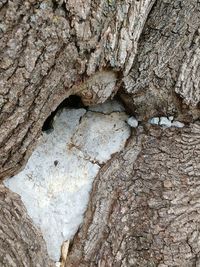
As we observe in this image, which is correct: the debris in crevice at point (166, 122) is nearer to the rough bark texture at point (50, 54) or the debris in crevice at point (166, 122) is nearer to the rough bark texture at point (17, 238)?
the rough bark texture at point (50, 54)

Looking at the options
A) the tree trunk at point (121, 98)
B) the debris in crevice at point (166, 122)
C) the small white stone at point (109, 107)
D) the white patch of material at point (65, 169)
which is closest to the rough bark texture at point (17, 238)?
the tree trunk at point (121, 98)

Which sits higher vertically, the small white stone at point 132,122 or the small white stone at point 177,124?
the small white stone at point 132,122

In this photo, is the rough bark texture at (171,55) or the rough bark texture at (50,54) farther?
the rough bark texture at (171,55)

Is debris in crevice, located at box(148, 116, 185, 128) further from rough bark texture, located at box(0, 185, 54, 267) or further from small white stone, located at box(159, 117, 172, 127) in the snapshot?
rough bark texture, located at box(0, 185, 54, 267)

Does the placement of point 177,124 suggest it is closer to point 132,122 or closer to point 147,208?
point 132,122

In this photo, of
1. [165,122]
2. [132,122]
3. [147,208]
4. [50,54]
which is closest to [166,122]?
[165,122]

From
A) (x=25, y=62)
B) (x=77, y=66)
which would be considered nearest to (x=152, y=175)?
(x=77, y=66)
